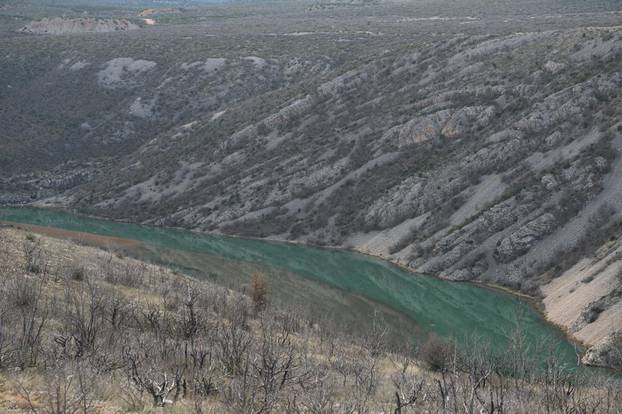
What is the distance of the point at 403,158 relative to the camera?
69.3m

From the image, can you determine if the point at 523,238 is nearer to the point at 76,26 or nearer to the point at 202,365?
the point at 202,365

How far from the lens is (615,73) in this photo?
61.7m

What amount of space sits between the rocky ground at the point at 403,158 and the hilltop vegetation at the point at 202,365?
1736cm

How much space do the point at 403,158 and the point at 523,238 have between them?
2124 cm

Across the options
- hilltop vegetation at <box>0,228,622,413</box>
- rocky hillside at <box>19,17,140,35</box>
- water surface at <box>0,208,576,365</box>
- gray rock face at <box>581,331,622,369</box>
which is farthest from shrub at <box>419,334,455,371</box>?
rocky hillside at <box>19,17,140,35</box>

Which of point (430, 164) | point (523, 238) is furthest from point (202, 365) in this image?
point (430, 164)

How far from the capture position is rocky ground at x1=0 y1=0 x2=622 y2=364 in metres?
50.4

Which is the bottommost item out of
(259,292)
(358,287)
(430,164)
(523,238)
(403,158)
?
(358,287)

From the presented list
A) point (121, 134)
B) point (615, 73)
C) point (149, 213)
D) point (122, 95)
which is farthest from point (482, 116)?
point (122, 95)

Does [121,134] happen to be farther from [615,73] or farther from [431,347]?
[431,347]

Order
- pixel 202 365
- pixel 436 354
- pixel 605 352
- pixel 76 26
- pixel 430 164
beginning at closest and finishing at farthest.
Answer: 1. pixel 202 365
2. pixel 436 354
3. pixel 605 352
4. pixel 430 164
5. pixel 76 26

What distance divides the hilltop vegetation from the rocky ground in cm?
1736

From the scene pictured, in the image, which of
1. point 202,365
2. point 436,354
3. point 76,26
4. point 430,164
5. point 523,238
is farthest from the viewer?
point 76,26

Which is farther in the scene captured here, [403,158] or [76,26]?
[76,26]
